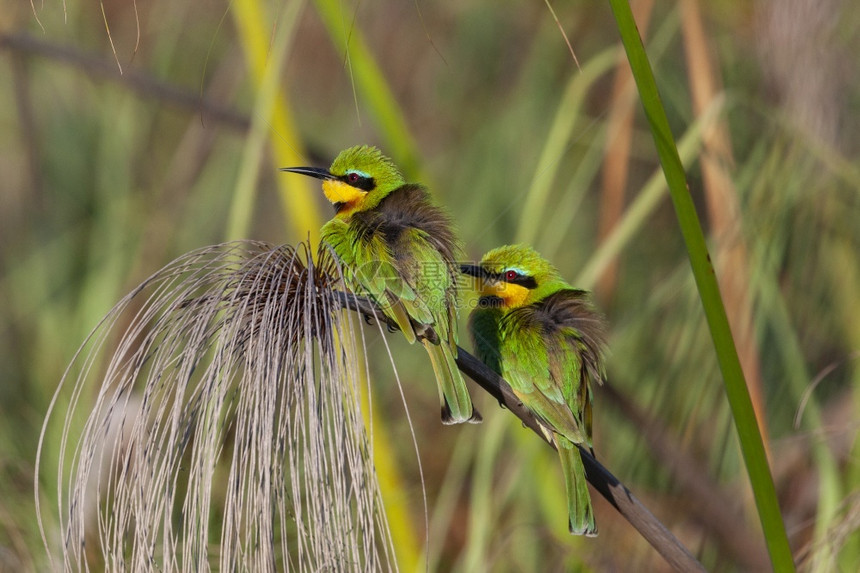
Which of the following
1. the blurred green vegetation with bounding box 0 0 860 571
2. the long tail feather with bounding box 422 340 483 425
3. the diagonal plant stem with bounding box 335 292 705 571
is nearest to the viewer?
the diagonal plant stem with bounding box 335 292 705 571

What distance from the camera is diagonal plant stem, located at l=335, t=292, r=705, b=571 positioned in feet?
2.60

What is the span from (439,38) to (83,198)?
117 centimetres

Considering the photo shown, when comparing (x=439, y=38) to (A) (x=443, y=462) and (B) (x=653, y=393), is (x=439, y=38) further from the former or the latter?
(B) (x=653, y=393)

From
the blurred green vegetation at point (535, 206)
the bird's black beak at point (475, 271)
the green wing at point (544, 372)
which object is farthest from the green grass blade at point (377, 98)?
the green wing at point (544, 372)

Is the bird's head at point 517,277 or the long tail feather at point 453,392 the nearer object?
the long tail feather at point 453,392

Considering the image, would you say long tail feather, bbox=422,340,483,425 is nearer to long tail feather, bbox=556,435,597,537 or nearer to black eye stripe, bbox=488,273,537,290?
long tail feather, bbox=556,435,597,537

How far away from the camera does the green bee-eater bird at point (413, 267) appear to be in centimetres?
96

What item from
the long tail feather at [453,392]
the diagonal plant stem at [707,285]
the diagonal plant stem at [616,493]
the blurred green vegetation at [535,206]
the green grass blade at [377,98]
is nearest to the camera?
the diagonal plant stem at [707,285]

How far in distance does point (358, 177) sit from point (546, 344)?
34cm

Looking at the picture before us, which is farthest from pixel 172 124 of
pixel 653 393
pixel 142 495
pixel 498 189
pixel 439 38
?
pixel 142 495

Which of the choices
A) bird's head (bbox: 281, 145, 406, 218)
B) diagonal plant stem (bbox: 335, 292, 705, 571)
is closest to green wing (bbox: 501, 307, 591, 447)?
diagonal plant stem (bbox: 335, 292, 705, 571)

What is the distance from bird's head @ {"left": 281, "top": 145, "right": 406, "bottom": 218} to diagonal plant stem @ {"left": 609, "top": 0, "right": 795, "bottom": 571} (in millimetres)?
554

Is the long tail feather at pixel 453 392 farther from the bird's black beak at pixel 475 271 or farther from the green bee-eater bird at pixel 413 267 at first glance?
the bird's black beak at pixel 475 271

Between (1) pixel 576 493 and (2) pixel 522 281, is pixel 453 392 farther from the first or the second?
(2) pixel 522 281
